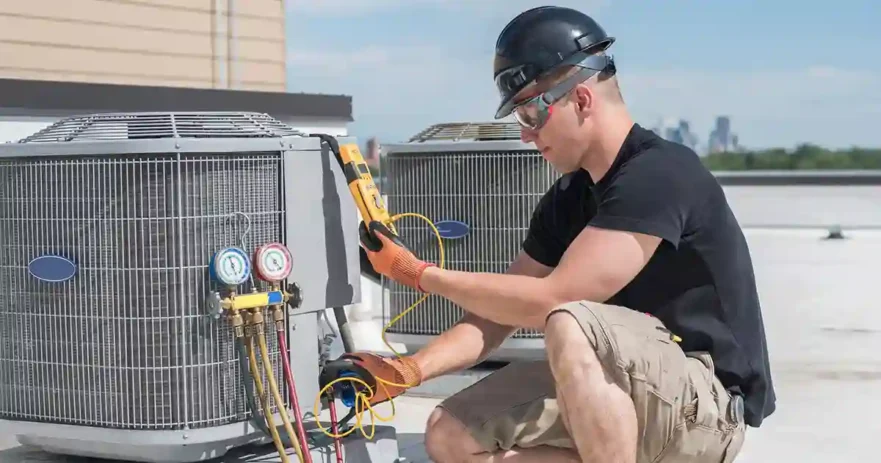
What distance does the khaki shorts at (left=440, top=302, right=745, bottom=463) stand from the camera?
9.82ft

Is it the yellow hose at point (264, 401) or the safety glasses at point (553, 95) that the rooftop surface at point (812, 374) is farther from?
the safety glasses at point (553, 95)

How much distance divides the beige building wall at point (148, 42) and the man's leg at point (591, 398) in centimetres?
470

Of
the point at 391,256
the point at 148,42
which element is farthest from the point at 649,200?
the point at 148,42

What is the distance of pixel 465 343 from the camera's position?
3648 millimetres

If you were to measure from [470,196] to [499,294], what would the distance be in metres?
1.98

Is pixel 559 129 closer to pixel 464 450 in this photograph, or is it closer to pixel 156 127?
pixel 464 450

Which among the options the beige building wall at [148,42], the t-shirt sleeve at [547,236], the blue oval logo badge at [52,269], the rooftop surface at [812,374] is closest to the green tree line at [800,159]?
the rooftop surface at [812,374]

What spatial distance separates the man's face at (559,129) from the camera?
130 inches

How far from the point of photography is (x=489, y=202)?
5.20 metres

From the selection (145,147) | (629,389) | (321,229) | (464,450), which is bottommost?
(464,450)

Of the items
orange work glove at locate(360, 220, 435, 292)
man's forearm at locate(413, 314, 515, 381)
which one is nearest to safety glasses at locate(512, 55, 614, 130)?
orange work glove at locate(360, 220, 435, 292)

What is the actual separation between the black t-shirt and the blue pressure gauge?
1.06 metres

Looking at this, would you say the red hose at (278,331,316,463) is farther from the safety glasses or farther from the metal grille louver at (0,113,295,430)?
the safety glasses

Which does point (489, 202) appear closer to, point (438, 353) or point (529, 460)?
point (438, 353)
